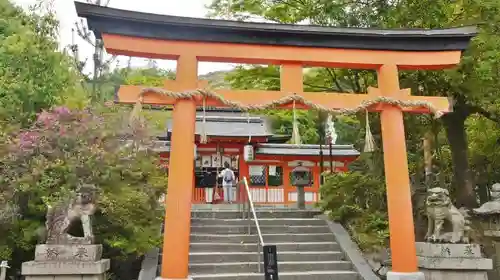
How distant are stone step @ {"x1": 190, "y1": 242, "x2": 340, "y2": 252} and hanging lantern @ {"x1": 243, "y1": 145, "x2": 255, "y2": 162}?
1007 cm

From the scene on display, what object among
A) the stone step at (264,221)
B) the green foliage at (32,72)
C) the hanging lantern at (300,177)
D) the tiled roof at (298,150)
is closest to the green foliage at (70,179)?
the stone step at (264,221)

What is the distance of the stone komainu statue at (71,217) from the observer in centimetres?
636

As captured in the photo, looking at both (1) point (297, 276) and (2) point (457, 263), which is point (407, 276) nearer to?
(2) point (457, 263)

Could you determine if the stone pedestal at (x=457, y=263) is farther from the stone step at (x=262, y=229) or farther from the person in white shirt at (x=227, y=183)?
the person in white shirt at (x=227, y=183)

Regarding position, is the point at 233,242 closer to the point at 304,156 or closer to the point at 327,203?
the point at 327,203

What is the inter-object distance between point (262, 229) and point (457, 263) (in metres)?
4.01

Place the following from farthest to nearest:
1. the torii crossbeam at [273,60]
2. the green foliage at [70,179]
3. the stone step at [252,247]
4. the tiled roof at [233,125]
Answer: the tiled roof at [233,125]
the stone step at [252,247]
the green foliage at [70,179]
the torii crossbeam at [273,60]

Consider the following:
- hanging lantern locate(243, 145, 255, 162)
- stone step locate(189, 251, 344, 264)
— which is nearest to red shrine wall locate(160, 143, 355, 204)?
hanging lantern locate(243, 145, 255, 162)

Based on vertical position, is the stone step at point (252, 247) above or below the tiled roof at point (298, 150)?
below

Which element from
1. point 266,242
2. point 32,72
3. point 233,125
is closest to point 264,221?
point 266,242

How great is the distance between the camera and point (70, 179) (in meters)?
7.33

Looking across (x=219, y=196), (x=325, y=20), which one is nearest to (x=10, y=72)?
(x=325, y=20)

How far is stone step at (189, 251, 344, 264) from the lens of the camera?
789 cm

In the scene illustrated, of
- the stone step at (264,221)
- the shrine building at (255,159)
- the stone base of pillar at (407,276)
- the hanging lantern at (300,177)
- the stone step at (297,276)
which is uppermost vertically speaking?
the shrine building at (255,159)
